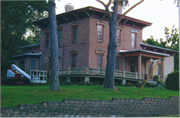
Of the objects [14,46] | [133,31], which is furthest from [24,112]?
[14,46]

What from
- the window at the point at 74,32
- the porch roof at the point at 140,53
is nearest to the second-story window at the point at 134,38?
the porch roof at the point at 140,53

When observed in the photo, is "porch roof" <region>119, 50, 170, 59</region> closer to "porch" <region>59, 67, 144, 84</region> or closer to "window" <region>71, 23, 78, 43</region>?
"porch" <region>59, 67, 144, 84</region>

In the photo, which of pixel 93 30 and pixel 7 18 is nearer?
pixel 93 30

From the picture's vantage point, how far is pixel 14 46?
43.5 metres

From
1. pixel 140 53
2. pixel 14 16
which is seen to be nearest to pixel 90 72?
pixel 140 53

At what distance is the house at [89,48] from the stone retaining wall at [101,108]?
36.6ft

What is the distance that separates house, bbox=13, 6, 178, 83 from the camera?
31672 millimetres

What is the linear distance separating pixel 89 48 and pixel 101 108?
15.9 meters

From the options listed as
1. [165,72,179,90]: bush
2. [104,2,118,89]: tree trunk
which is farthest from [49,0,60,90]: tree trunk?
[165,72,179,90]: bush

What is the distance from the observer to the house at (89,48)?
31.7 m

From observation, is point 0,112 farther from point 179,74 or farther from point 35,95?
point 179,74

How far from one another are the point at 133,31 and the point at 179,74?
11.3m

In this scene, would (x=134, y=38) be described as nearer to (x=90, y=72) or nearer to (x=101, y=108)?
(x=90, y=72)

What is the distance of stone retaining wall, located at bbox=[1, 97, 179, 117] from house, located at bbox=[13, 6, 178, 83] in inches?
439
